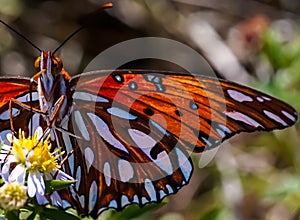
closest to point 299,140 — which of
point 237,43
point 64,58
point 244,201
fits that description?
point 244,201

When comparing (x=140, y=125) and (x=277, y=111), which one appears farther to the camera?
(x=140, y=125)

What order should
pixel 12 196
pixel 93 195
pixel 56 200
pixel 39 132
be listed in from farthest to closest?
pixel 93 195 < pixel 39 132 < pixel 56 200 < pixel 12 196

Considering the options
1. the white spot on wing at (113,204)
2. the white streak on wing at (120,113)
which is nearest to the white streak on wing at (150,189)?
the white spot on wing at (113,204)

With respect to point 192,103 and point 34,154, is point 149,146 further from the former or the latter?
point 34,154

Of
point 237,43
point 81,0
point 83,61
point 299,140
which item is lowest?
point 299,140

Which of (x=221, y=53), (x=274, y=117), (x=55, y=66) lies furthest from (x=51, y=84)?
(x=221, y=53)

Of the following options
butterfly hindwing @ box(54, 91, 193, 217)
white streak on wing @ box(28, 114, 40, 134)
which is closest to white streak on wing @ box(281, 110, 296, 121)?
butterfly hindwing @ box(54, 91, 193, 217)

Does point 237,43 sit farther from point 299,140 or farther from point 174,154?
point 174,154
